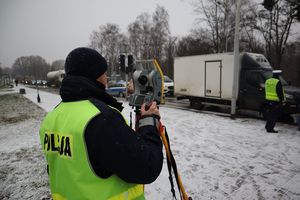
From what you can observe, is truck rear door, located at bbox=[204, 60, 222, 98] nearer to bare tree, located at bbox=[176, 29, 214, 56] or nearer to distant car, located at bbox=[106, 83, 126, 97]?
distant car, located at bbox=[106, 83, 126, 97]

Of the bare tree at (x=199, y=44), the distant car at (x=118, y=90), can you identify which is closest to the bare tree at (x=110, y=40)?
the bare tree at (x=199, y=44)

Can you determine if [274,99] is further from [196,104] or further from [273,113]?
[196,104]

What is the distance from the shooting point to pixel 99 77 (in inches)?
60.7

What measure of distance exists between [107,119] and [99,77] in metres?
0.42

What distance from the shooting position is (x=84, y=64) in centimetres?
147

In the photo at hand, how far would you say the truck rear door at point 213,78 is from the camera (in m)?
10.5

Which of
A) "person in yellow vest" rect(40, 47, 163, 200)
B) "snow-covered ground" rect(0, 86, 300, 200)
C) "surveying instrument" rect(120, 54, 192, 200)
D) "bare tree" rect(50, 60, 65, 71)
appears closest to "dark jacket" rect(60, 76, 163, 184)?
"person in yellow vest" rect(40, 47, 163, 200)

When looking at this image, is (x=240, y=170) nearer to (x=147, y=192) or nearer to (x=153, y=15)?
(x=147, y=192)

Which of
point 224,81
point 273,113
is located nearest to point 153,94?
point 273,113

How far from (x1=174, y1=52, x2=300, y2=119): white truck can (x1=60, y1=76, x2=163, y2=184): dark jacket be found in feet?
28.2

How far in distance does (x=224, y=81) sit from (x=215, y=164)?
6.36m

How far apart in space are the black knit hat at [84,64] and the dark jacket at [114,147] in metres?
0.08

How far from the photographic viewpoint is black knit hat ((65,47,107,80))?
1.47 m

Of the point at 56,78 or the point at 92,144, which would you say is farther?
the point at 56,78
